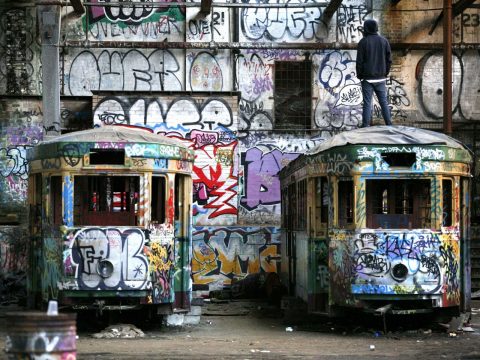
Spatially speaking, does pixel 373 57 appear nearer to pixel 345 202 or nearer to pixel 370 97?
pixel 370 97

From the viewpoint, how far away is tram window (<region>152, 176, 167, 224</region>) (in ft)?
51.3

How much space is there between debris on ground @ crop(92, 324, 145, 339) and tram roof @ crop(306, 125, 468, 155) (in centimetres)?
387

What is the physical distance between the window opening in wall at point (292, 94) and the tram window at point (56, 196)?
35.1 feet

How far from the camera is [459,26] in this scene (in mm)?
25938

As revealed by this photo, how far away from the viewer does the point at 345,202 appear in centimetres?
1552

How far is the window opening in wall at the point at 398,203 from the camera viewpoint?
15.2 metres

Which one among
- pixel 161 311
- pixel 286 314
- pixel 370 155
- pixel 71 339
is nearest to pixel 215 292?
pixel 286 314

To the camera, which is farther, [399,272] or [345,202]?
[345,202]

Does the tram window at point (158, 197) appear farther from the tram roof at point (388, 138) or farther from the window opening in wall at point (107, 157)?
the tram roof at point (388, 138)

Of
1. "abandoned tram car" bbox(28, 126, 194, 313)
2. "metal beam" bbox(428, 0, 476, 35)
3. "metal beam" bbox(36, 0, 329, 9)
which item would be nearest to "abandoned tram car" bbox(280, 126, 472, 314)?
"abandoned tram car" bbox(28, 126, 194, 313)

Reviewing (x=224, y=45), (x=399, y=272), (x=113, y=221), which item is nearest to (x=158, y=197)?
(x=113, y=221)

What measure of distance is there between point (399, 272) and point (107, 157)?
4830mm

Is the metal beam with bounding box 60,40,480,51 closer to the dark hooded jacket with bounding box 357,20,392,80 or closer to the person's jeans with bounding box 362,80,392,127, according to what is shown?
the dark hooded jacket with bounding box 357,20,392,80

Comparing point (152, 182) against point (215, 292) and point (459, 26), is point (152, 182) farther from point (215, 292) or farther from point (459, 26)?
point (459, 26)
